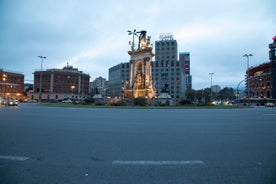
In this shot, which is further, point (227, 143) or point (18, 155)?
point (227, 143)

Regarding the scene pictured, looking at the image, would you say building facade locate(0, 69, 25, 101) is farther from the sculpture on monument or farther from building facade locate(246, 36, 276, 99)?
building facade locate(246, 36, 276, 99)

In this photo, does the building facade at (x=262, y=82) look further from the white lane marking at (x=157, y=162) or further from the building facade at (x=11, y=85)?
the building facade at (x=11, y=85)

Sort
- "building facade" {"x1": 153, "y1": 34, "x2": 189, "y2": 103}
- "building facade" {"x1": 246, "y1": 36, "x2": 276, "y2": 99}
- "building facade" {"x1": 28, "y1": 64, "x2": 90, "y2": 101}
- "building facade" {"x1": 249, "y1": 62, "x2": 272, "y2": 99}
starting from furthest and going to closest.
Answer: "building facade" {"x1": 153, "y1": 34, "x2": 189, "y2": 103}, "building facade" {"x1": 28, "y1": 64, "x2": 90, "y2": 101}, "building facade" {"x1": 249, "y1": 62, "x2": 272, "y2": 99}, "building facade" {"x1": 246, "y1": 36, "x2": 276, "y2": 99}

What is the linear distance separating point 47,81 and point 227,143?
120 meters

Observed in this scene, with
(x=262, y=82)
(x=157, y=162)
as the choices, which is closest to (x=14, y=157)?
(x=157, y=162)

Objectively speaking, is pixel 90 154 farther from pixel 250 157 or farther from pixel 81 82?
pixel 81 82

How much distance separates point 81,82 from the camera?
12319 centimetres

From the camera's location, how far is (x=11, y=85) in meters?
106

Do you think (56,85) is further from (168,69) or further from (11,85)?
(168,69)

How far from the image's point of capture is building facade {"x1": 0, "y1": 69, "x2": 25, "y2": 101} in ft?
330

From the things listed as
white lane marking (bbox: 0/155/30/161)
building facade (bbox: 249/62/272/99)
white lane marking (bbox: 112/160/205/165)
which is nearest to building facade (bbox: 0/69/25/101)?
white lane marking (bbox: 0/155/30/161)

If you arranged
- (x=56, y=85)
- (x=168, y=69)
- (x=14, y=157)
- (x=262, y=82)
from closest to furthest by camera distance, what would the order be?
(x=14, y=157) < (x=262, y=82) < (x=56, y=85) < (x=168, y=69)

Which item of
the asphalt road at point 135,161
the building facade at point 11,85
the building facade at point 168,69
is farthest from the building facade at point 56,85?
the asphalt road at point 135,161

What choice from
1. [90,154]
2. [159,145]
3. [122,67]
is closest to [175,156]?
[159,145]
